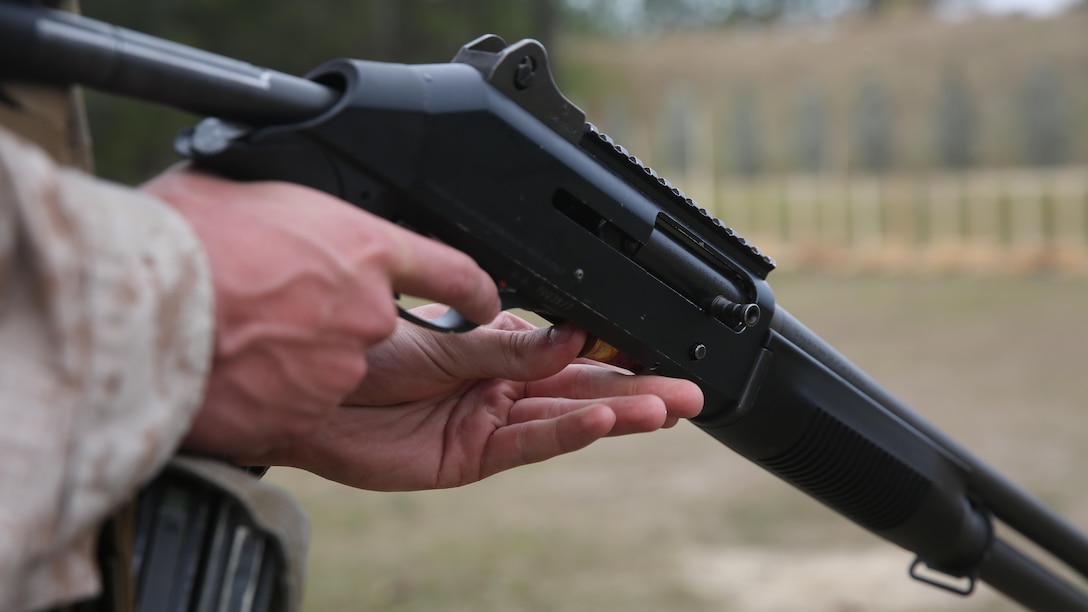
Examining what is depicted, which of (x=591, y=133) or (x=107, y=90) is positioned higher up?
(x=591, y=133)

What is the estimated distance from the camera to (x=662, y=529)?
14.1ft

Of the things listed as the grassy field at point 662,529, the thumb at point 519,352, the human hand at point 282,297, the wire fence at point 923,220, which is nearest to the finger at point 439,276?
the human hand at point 282,297

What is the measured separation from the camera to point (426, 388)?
5.21ft

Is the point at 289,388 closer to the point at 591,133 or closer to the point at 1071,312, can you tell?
the point at 591,133

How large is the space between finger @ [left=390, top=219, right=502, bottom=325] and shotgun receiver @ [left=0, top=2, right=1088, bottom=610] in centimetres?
7

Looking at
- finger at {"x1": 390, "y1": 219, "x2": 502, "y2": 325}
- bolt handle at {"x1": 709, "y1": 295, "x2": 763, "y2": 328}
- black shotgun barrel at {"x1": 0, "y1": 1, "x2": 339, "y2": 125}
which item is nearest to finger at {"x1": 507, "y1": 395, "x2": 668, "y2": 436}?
bolt handle at {"x1": 709, "y1": 295, "x2": 763, "y2": 328}

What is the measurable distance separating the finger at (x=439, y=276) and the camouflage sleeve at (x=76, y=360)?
0.73ft

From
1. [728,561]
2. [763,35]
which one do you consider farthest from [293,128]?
[763,35]

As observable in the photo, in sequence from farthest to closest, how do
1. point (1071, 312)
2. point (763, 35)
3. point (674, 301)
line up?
point (763, 35), point (1071, 312), point (674, 301)

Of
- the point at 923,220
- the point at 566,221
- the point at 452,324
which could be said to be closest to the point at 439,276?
the point at 452,324

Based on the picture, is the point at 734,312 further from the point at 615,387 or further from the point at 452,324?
the point at 452,324

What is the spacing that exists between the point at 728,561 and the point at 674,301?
2.72 meters

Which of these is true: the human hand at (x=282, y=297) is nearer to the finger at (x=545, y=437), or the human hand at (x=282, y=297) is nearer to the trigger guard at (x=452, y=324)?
the trigger guard at (x=452, y=324)

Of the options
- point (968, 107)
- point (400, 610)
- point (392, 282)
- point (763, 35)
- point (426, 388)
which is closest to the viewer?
point (392, 282)
